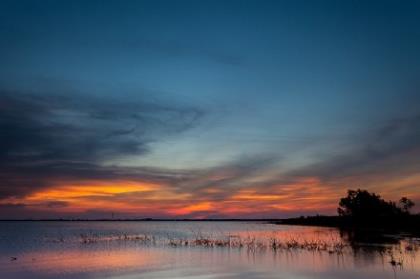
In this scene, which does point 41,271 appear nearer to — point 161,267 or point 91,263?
point 91,263

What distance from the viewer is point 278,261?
32.4m

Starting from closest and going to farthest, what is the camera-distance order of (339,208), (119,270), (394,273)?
1. (394,273)
2. (119,270)
3. (339,208)

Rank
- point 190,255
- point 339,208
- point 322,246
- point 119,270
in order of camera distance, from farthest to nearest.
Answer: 1. point 339,208
2. point 322,246
3. point 190,255
4. point 119,270

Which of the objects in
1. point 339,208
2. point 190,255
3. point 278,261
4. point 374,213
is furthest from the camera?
point 339,208

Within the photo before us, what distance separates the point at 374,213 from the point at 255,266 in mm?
84991

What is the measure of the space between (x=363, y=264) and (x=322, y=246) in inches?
515

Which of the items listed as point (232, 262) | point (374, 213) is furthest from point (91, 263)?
point (374, 213)

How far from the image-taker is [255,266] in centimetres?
2988

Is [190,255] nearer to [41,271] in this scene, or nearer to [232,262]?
[232,262]

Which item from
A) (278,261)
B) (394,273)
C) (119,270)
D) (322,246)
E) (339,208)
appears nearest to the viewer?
(394,273)

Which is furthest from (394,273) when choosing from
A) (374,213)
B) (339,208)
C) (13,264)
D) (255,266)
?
(339,208)

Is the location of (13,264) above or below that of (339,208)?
below

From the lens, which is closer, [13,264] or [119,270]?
[119,270]

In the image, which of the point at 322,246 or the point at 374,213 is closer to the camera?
the point at 322,246
